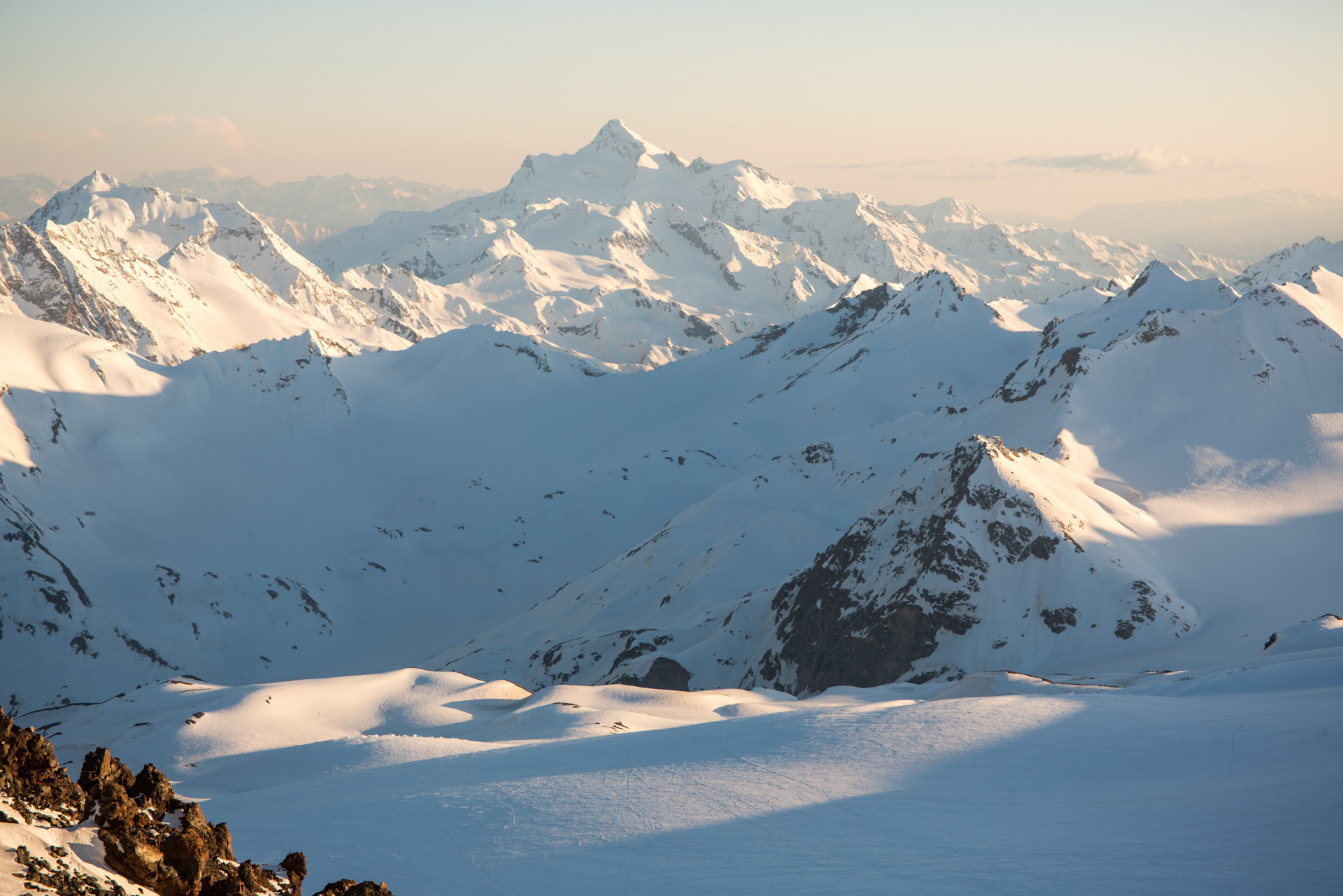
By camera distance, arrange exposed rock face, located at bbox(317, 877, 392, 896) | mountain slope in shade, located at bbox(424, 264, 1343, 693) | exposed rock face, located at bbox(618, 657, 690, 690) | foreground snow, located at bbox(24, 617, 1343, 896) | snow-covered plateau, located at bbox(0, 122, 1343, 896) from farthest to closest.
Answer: exposed rock face, located at bbox(618, 657, 690, 690) < mountain slope in shade, located at bbox(424, 264, 1343, 693) < snow-covered plateau, located at bbox(0, 122, 1343, 896) < foreground snow, located at bbox(24, 617, 1343, 896) < exposed rock face, located at bbox(317, 877, 392, 896)

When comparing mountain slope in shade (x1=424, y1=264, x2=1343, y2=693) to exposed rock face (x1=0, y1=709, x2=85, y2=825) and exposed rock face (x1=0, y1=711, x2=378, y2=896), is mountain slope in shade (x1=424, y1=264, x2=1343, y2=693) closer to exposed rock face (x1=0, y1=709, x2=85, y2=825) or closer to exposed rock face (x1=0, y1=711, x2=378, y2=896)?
exposed rock face (x1=0, y1=711, x2=378, y2=896)

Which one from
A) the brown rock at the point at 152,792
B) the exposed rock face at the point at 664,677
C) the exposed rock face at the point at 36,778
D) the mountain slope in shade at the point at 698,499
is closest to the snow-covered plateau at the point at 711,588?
the exposed rock face at the point at 664,677

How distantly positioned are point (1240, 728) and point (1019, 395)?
235 ft

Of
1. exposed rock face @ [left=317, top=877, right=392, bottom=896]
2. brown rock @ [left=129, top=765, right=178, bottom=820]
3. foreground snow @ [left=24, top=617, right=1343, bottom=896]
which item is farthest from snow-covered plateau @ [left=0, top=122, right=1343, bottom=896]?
exposed rock face @ [left=317, top=877, right=392, bottom=896]

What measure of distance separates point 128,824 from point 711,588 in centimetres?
6693

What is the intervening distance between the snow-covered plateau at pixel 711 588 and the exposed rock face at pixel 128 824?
480 mm

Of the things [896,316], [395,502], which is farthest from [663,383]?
[395,502]

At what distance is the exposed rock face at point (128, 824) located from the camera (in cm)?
1146

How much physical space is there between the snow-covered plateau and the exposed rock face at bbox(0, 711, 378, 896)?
→ 0.48 m

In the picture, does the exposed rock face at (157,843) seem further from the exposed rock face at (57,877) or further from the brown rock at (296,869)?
the exposed rock face at (57,877)

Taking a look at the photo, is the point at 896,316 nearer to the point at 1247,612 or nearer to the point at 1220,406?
the point at 1220,406

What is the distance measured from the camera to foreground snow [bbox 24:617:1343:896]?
17.2 meters

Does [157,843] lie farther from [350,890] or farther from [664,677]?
[664,677]

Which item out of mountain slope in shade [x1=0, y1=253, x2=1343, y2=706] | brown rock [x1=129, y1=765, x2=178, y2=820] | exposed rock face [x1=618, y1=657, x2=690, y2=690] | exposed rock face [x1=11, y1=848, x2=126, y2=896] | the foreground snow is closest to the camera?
exposed rock face [x1=11, y1=848, x2=126, y2=896]
